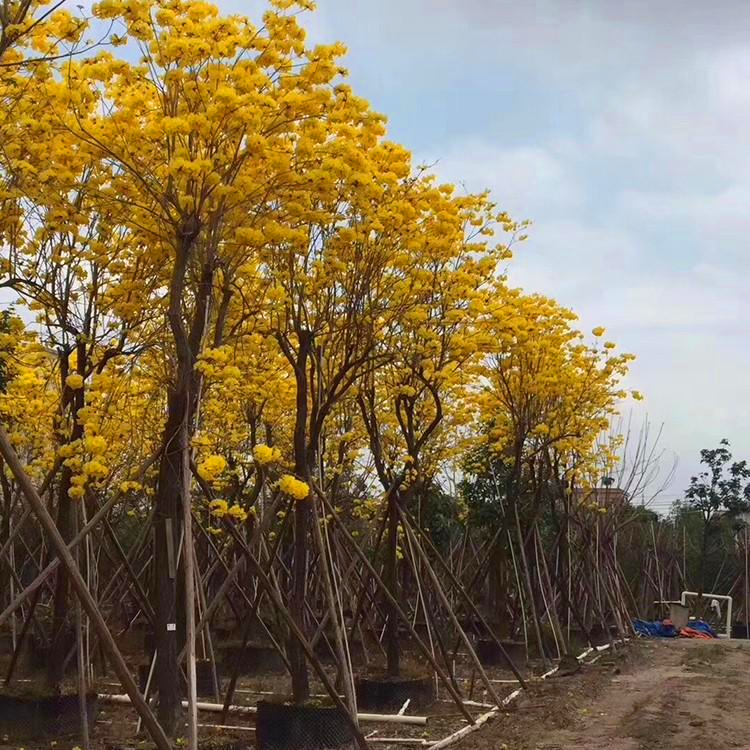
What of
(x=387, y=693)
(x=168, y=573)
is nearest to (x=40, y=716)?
(x=168, y=573)

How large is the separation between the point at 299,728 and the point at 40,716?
204 centimetres

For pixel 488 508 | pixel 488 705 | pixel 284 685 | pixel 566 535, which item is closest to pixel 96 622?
pixel 488 705

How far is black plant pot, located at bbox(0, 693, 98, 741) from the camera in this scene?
789cm

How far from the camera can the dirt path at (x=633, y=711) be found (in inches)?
339

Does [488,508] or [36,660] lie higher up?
[488,508]

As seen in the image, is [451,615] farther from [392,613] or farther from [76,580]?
[76,580]

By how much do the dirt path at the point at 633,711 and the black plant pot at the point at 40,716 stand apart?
3.07 metres

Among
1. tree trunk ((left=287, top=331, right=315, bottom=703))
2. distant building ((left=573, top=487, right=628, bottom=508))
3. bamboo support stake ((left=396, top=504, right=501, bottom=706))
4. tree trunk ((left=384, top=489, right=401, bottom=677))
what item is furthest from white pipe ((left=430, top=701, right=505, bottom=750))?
distant building ((left=573, top=487, right=628, bottom=508))

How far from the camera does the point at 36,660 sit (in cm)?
1181

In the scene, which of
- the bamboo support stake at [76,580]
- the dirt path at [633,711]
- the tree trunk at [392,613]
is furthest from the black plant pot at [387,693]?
the bamboo support stake at [76,580]

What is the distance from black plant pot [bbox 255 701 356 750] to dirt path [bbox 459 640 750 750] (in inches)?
45.3

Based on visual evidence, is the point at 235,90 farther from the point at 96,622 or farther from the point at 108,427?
the point at 108,427

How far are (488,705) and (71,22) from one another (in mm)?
7428

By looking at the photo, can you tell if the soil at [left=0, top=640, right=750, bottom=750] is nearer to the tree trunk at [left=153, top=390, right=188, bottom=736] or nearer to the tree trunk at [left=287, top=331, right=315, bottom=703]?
the tree trunk at [left=153, top=390, right=188, bottom=736]
